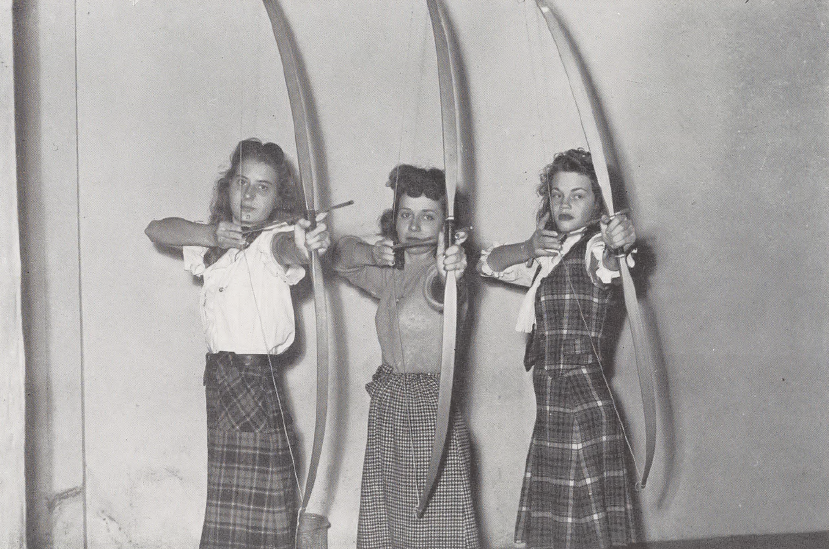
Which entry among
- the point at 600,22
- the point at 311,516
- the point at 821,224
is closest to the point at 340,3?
the point at 600,22

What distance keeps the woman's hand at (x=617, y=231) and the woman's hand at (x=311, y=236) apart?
0.71m

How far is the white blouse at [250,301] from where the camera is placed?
8.07ft

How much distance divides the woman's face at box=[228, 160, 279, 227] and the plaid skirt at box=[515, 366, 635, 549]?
0.92 metres

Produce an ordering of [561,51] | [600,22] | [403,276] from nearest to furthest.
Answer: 1. [561,51]
2. [403,276]
3. [600,22]

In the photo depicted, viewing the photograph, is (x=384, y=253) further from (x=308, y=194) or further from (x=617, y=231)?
(x=617, y=231)

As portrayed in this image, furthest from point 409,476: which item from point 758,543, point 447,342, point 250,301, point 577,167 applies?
point 758,543

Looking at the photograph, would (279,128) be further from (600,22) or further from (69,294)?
(600,22)

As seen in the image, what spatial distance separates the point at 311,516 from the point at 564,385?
3.11ft

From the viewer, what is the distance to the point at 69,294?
2.86 meters

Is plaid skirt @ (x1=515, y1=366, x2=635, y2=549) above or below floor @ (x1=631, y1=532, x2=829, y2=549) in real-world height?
above

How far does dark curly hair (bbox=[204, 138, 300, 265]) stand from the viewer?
2.57 metres

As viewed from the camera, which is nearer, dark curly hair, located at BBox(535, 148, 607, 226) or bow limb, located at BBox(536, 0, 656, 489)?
bow limb, located at BBox(536, 0, 656, 489)

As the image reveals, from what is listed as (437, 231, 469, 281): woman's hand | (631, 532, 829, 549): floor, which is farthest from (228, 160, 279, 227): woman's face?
(631, 532, 829, 549): floor

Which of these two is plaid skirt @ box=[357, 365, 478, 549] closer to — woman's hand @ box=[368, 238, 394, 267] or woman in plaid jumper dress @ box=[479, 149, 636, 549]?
woman in plaid jumper dress @ box=[479, 149, 636, 549]
